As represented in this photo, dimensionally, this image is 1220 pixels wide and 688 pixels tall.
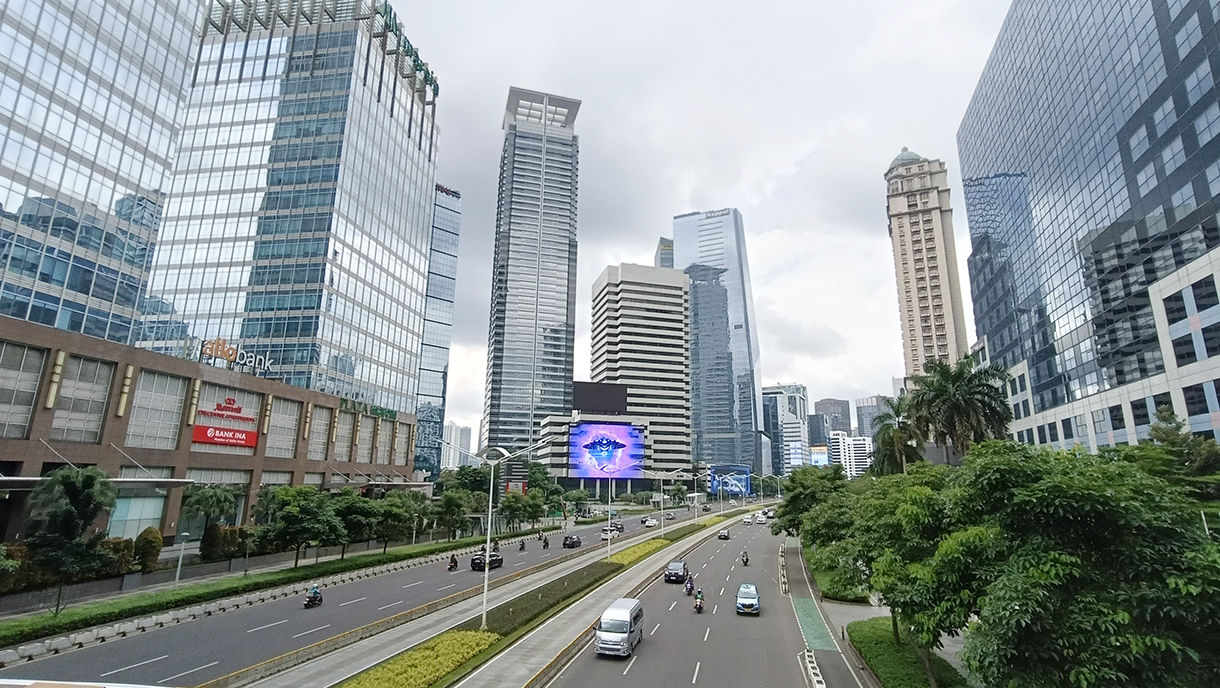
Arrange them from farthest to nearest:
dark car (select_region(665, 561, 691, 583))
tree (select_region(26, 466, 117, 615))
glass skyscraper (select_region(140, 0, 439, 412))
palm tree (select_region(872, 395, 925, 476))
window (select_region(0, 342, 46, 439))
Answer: glass skyscraper (select_region(140, 0, 439, 412)), palm tree (select_region(872, 395, 925, 476)), dark car (select_region(665, 561, 691, 583)), window (select_region(0, 342, 46, 439)), tree (select_region(26, 466, 117, 615))

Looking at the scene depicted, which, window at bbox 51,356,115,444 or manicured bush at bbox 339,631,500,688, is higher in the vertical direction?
window at bbox 51,356,115,444

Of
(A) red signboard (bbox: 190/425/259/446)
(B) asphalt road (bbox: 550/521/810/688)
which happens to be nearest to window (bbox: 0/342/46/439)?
(A) red signboard (bbox: 190/425/259/446)

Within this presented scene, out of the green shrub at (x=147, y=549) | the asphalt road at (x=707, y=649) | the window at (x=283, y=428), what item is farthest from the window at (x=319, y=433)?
the asphalt road at (x=707, y=649)

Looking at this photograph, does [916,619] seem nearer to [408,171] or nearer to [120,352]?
[120,352]

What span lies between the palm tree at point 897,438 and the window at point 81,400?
66215mm

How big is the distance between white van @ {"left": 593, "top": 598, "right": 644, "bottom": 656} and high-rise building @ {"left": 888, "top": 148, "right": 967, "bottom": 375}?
496 ft

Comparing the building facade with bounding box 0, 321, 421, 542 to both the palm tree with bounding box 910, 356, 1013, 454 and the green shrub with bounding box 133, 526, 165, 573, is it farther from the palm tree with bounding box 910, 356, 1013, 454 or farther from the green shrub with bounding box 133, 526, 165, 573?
the palm tree with bounding box 910, 356, 1013, 454

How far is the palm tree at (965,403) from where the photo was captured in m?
46.6

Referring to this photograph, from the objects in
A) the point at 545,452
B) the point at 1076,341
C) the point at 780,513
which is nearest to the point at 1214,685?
the point at 780,513

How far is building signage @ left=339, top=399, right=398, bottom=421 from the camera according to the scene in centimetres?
7839

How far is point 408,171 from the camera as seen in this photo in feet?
341

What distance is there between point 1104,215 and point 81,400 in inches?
3659

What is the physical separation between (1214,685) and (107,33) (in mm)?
81953

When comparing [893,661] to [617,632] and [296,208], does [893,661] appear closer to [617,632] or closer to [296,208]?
[617,632]
